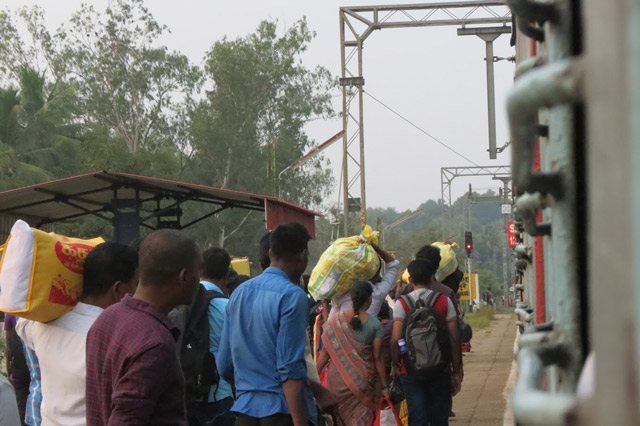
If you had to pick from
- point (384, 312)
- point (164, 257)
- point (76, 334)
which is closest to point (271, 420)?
point (76, 334)

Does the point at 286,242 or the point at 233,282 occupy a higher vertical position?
the point at 286,242

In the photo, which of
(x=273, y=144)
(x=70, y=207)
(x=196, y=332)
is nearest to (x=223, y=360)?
(x=196, y=332)

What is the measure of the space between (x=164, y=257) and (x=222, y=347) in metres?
1.62

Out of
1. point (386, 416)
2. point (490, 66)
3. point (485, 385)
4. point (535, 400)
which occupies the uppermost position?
point (490, 66)

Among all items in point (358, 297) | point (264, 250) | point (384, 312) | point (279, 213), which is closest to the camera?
point (264, 250)

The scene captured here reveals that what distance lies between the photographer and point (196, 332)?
4953 millimetres

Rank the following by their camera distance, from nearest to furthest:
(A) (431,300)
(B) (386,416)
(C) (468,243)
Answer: (B) (386,416), (A) (431,300), (C) (468,243)

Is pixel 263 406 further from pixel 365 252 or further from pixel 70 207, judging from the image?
pixel 70 207

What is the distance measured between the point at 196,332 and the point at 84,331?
134cm

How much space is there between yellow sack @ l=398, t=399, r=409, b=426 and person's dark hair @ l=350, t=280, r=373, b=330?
1180 mm

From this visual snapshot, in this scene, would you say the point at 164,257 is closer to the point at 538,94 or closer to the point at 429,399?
the point at 538,94

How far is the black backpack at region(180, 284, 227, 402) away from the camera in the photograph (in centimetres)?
479

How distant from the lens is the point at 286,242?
4758mm

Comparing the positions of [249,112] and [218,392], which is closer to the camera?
[218,392]
